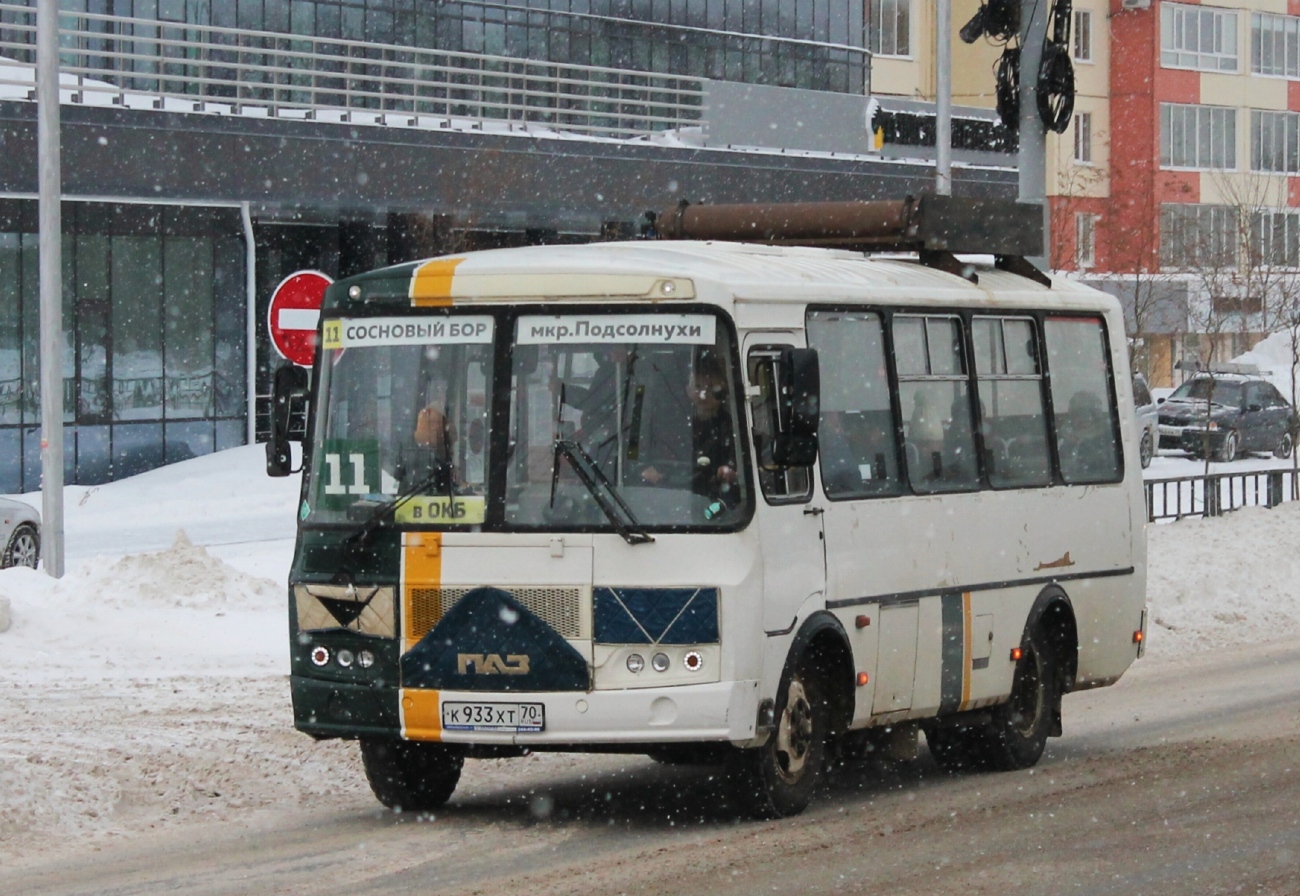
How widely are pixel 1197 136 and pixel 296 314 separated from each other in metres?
63.7

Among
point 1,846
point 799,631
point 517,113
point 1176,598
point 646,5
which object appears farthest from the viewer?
point 646,5

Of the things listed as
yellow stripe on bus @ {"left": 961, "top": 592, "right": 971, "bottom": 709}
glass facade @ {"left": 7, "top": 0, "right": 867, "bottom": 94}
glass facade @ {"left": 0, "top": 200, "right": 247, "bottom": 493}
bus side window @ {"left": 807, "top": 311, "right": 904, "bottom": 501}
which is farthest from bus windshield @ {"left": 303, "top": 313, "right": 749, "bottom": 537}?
glass facade @ {"left": 7, "top": 0, "right": 867, "bottom": 94}

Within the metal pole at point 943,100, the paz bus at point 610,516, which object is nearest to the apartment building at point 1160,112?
the metal pole at point 943,100

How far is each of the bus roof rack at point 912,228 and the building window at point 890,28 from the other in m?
52.7

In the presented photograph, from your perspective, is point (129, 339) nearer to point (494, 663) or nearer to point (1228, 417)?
point (1228, 417)

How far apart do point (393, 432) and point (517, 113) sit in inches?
1580

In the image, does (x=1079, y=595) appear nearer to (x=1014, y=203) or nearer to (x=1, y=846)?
(x=1014, y=203)

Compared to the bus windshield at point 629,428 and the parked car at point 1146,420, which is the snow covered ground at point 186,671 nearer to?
the bus windshield at point 629,428

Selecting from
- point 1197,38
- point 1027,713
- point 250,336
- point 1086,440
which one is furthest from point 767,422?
point 1197,38

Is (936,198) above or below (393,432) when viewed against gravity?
above

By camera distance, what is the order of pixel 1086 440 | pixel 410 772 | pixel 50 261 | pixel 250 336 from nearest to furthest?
pixel 410 772 < pixel 1086 440 < pixel 50 261 < pixel 250 336

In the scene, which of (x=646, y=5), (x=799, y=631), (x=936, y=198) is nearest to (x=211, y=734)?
(x=799, y=631)

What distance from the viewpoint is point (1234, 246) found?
187 ft

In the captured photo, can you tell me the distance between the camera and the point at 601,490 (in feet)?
31.6
